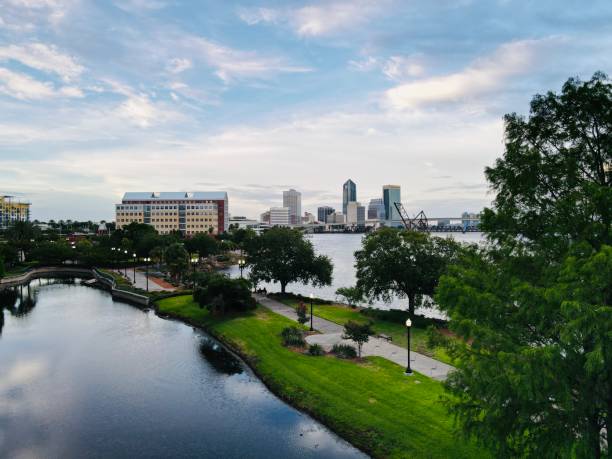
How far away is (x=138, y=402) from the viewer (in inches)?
1022

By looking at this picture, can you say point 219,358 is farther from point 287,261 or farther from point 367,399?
point 287,261

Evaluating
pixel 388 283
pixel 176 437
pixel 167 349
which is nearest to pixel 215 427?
pixel 176 437

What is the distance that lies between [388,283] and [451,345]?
29215mm

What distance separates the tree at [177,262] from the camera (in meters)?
72.0

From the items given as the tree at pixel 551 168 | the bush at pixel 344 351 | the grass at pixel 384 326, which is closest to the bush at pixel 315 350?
the bush at pixel 344 351

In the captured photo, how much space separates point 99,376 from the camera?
3055cm

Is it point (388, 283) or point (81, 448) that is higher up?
point (388, 283)

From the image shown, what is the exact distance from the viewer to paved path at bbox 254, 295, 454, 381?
91.1 ft

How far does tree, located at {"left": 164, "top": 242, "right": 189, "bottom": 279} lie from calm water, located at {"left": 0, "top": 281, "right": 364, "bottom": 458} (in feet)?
90.9

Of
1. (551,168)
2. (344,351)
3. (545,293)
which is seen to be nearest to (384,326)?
(344,351)

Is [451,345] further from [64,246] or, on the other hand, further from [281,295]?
[64,246]

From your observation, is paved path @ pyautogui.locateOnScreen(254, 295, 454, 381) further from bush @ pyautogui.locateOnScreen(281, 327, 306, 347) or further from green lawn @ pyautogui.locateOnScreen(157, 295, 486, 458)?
green lawn @ pyautogui.locateOnScreen(157, 295, 486, 458)

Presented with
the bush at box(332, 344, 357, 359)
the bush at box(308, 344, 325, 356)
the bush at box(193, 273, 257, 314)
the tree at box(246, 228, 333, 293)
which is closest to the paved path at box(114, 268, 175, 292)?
the tree at box(246, 228, 333, 293)

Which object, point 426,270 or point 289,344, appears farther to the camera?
point 426,270
